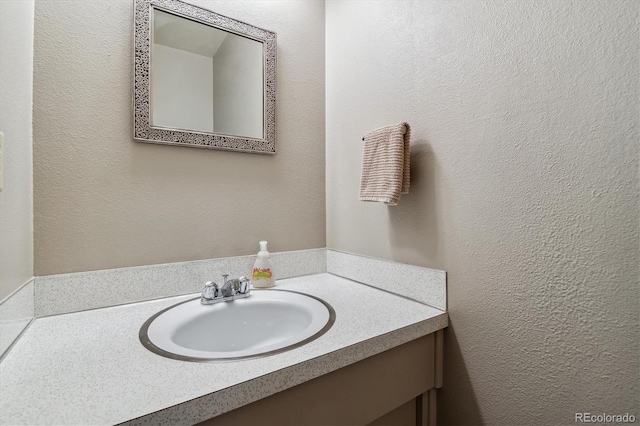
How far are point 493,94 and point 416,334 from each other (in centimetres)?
69

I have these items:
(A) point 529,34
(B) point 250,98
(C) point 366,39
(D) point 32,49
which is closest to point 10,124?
(D) point 32,49

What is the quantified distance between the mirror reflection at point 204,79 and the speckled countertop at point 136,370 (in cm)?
67

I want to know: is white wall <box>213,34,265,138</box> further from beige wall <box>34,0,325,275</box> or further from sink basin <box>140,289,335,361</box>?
sink basin <box>140,289,335,361</box>

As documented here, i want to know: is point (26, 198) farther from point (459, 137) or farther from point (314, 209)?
point (459, 137)

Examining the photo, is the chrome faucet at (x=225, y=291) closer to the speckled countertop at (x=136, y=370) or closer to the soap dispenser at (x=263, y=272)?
the soap dispenser at (x=263, y=272)

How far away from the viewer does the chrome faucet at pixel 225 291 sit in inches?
39.3

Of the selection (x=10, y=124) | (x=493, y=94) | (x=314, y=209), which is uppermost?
(x=493, y=94)

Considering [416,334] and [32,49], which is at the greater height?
[32,49]

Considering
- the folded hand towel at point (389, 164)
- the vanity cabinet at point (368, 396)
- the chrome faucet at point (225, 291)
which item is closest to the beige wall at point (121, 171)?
the chrome faucet at point (225, 291)

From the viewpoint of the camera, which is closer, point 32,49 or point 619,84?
point 619,84

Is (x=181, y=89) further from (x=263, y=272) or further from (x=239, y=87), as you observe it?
(x=263, y=272)

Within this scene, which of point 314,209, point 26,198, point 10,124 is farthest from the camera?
point 314,209

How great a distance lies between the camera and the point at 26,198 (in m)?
0.82

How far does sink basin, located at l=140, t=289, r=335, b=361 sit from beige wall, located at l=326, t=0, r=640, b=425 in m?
0.38
